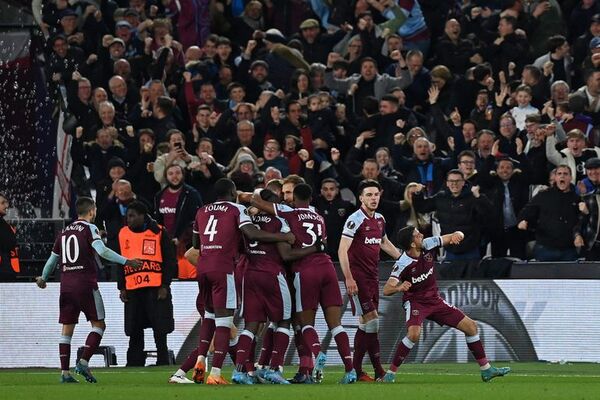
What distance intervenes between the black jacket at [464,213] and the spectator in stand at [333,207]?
55.6 inches

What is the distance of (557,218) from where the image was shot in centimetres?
2169

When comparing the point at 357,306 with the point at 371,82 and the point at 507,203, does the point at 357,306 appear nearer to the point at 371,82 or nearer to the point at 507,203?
the point at 507,203

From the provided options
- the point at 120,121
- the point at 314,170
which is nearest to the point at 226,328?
the point at 314,170

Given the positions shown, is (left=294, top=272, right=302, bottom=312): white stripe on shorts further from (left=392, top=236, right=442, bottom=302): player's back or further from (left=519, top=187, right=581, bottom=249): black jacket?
(left=519, top=187, right=581, bottom=249): black jacket

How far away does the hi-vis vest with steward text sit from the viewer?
2238cm

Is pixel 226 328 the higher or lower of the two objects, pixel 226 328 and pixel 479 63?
the lower

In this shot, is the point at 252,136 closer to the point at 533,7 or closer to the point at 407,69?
the point at 407,69

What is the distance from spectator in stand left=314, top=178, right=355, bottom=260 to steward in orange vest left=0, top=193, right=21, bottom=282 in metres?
4.67

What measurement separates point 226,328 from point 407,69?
929 centimetres

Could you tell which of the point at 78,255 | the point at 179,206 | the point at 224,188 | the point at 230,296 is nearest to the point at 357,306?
the point at 230,296

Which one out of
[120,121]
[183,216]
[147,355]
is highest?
[120,121]

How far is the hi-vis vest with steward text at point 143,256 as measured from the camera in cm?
2238

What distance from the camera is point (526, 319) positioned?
862 inches

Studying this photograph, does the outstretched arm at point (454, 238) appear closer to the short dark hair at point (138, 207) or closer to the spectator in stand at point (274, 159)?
the short dark hair at point (138, 207)
